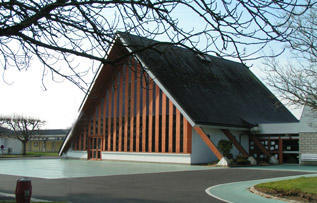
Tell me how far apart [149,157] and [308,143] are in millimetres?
10504

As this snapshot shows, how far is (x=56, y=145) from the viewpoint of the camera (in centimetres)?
5950

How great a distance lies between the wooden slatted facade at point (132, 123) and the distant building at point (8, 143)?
1744cm

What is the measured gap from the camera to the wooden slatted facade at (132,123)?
26.6m

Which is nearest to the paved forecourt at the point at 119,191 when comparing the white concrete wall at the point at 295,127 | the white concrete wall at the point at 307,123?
the white concrete wall at the point at 307,123

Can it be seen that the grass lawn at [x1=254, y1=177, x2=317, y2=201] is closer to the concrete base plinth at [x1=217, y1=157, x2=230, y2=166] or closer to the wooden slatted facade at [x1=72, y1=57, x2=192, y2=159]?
the concrete base plinth at [x1=217, y1=157, x2=230, y2=166]

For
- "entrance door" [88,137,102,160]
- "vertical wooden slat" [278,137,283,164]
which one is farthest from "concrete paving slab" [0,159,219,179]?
"entrance door" [88,137,102,160]

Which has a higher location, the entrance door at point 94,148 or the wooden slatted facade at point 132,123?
the wooden slatted facade at point 132,123

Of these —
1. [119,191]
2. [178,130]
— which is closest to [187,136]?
[178,130]

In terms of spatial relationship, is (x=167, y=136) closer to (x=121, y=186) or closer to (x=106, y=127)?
(x=106, y=127)

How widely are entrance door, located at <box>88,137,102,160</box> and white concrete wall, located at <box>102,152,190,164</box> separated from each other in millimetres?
869

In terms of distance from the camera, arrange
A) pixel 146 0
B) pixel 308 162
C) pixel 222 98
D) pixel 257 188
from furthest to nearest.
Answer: pixel 222 98
pixel 308 162
pixel 257 188
pixel 146 0

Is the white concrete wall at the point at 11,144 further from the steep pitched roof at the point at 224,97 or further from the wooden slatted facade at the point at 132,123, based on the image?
the steep pitched roof at the point at 224,97

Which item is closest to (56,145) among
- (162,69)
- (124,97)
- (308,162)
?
(124,97)

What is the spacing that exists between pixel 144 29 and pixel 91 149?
27151mm
